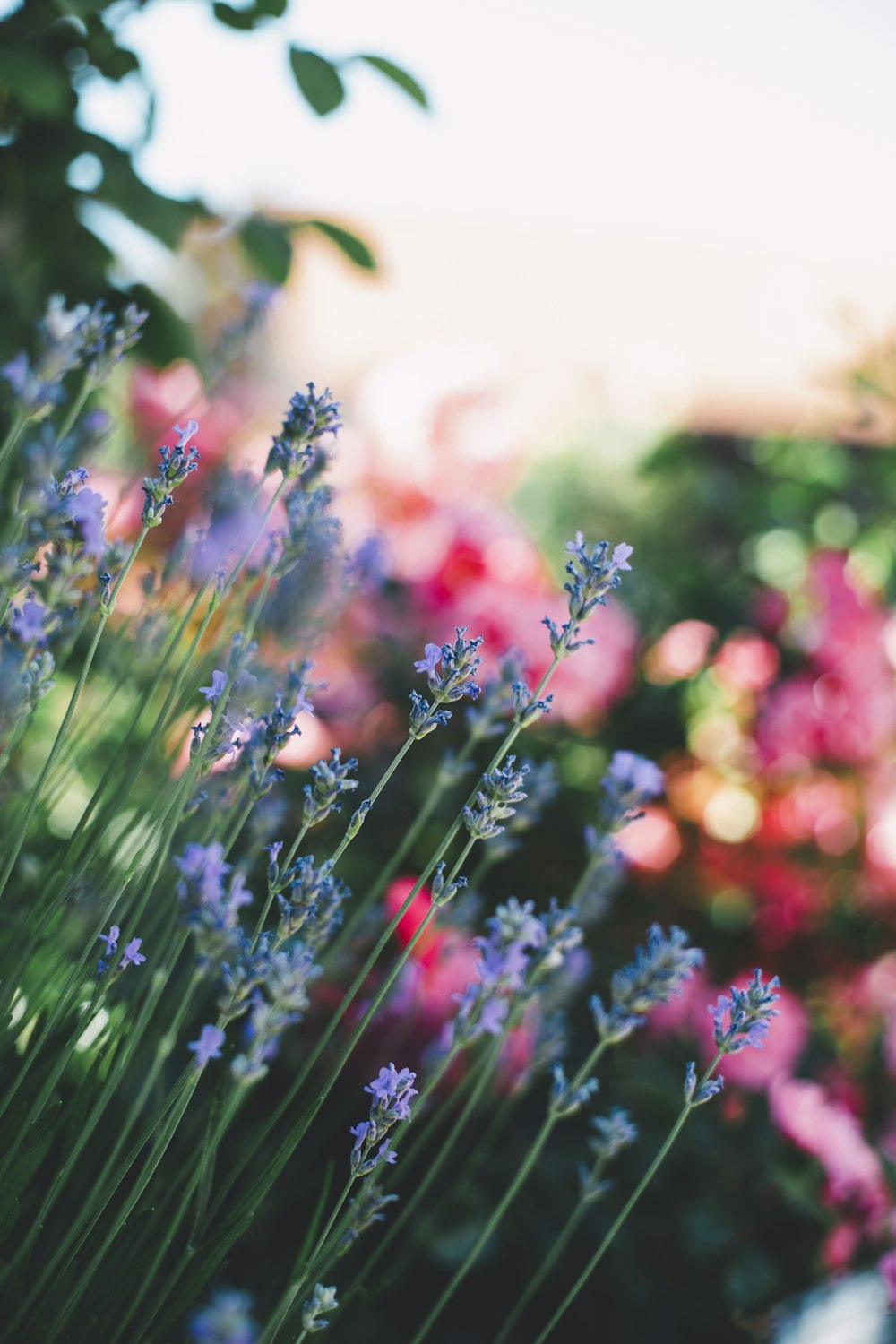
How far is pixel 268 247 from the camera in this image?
3.98 ft

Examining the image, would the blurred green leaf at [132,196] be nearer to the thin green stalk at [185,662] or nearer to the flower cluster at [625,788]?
the thin green stalk at [185,662]

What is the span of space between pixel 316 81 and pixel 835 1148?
1.27 metres

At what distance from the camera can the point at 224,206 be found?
1.30 m

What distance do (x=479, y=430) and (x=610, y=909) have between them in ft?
2.93

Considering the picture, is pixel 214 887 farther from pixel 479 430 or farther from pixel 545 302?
pixel 545 302

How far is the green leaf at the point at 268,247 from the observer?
3.93ft

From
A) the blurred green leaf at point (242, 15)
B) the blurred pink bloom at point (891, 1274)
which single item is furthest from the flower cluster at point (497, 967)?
the blurred green leaf at point (242, 15)

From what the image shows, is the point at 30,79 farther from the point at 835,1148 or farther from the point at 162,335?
the point at 835,1148

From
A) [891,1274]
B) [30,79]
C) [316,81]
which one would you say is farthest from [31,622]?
[891,1274]

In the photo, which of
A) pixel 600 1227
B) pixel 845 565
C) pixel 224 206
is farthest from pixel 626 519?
pixel 600 1227

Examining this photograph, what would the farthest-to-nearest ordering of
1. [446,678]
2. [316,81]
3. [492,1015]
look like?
[316,81] → [492,1015] → [446,678]

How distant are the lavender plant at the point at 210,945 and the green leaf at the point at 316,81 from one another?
1.24ft

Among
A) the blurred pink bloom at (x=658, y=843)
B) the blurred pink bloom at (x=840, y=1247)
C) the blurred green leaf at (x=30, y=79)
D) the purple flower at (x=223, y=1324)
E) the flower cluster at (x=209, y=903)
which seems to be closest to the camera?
the purple flower at (x=223, y=1324)

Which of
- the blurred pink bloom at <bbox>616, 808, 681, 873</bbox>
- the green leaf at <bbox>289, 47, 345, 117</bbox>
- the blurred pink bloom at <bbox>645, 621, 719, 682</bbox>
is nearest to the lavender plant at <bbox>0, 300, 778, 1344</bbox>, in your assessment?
the green leaf at <bbox>289, 47, 345, 117</bbox>
